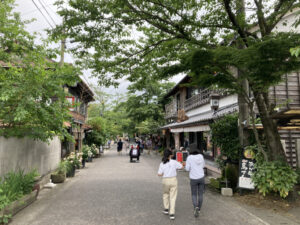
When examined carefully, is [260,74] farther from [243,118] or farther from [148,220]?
[148,220]

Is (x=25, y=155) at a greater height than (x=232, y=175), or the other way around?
(x=25, y=155)

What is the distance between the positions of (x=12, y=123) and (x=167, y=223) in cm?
515

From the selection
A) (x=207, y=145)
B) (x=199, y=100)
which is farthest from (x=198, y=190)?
(x=199, y=100)

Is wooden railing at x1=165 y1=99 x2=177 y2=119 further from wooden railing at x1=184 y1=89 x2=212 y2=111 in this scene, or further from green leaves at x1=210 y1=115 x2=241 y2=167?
green leaves at x1=210 y1=115 x2=241 y2=167

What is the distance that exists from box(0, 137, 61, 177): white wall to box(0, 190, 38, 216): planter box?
953 millimetres

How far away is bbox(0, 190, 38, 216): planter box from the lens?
5297mm

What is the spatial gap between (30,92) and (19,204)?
9.75 ft

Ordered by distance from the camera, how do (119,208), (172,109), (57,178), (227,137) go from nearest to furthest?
1. (119,208)
2. (227,137)
3. (57,178)
4. (172,109)

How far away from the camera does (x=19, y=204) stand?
587 cm

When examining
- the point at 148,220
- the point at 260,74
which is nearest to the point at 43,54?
the point at 148,220

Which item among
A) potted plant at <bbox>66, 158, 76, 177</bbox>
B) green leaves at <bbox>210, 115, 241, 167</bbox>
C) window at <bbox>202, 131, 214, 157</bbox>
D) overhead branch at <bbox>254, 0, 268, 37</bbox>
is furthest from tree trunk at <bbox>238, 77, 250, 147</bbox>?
potted plant at <bbox>66, 158, 76, 177</bbox>

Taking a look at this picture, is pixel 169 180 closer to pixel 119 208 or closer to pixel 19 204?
pixel 119 208

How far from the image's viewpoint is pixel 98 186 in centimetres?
930

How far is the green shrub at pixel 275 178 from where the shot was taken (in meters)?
6.39
